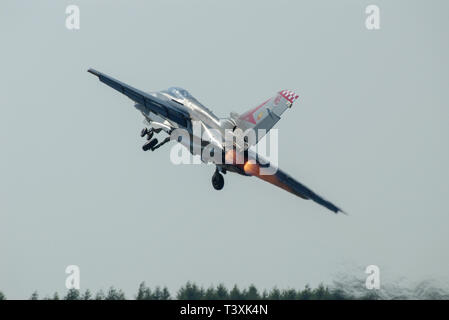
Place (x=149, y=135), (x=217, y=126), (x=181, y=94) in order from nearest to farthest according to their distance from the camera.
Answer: (x=217, y=126), (x=181, y=94), (x=149, y=135)

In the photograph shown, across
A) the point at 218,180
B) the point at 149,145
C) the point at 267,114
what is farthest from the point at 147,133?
the point at 267,114

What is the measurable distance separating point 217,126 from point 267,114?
2619mm

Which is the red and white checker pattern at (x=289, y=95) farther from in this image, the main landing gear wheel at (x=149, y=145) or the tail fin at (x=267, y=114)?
the main landing gear wheel at (x=149, y=145)

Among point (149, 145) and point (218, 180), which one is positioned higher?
point (149, 145)

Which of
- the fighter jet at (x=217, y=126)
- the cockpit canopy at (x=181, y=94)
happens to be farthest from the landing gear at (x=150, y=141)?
the cockpit canopy at (x=181, y=94)

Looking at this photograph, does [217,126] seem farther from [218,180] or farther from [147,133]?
[147,133]

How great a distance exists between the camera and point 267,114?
154 feet

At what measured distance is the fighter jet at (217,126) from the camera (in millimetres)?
47062

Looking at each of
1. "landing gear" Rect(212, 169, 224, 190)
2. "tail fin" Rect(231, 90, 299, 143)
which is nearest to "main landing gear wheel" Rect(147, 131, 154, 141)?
"landing gear" Rect(212, 169, 224, 190)

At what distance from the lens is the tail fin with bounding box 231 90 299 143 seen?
1849 inches

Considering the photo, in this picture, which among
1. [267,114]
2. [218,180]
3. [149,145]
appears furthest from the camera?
[149,145]

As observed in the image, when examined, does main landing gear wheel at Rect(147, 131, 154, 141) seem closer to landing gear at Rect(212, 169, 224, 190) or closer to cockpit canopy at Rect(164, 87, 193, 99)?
cockpit canopy at Rect(164, 87, 193, 99)

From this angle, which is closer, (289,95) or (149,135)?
(289,95)
